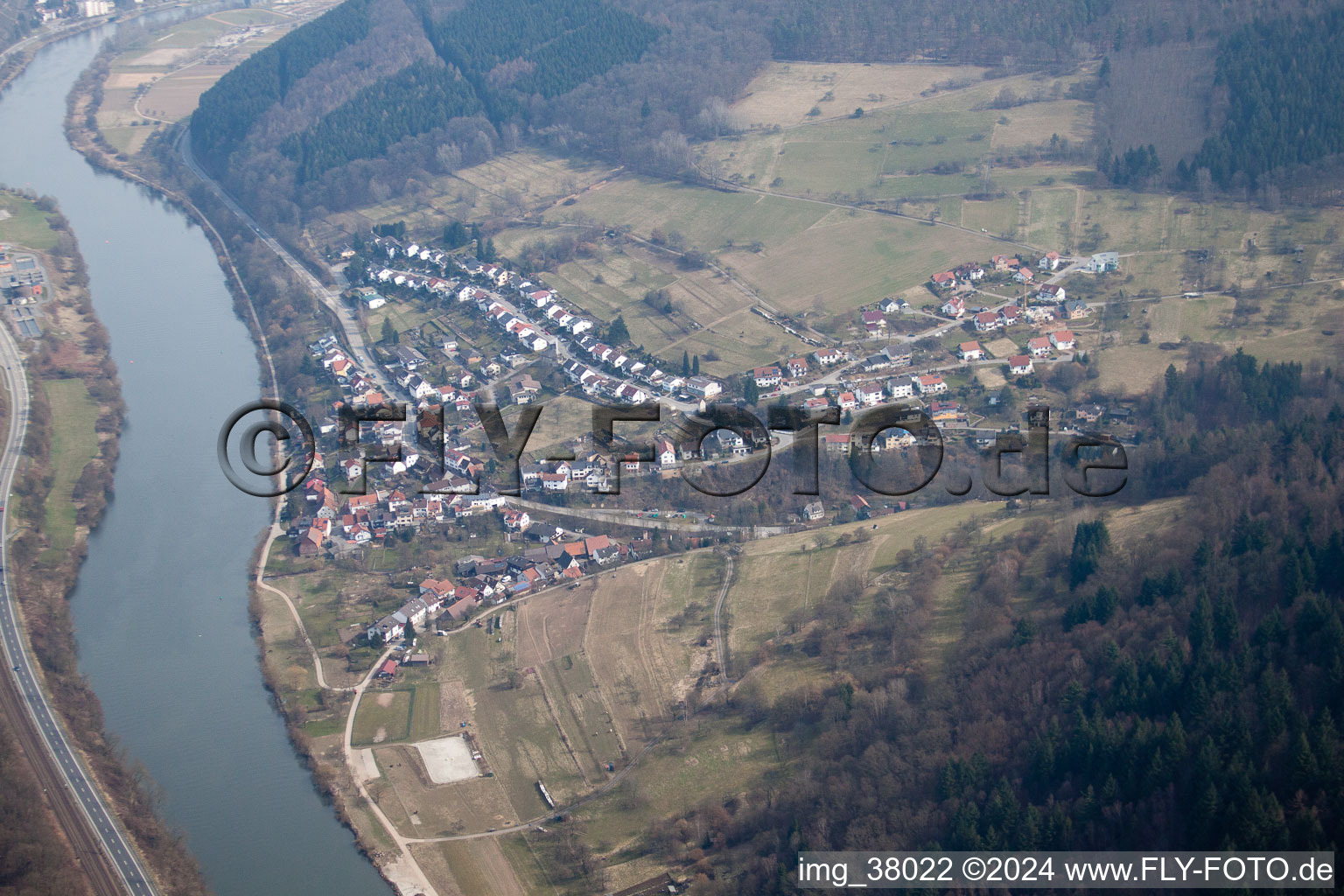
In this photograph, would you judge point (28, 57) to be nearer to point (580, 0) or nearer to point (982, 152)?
point (580, 0)

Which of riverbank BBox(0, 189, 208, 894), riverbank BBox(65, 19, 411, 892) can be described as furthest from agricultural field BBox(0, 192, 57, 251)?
riverbank BBox(65, 19, 411, 892)

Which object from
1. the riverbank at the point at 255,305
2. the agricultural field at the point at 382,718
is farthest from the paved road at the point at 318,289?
the agricultural field at the point at 382,718

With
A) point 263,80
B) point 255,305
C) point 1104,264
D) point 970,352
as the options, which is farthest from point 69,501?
point 263,80

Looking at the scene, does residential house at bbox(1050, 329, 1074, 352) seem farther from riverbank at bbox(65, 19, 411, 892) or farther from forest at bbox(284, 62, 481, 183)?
forest at bbox(284, 62, 481, 183)

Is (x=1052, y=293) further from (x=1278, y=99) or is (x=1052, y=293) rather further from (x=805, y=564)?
(x=805, y=564)

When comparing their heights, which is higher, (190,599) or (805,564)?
(805,564)

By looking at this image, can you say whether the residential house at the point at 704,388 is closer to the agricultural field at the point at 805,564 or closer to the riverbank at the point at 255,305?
the agricultural field at the point at 805,564
